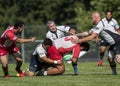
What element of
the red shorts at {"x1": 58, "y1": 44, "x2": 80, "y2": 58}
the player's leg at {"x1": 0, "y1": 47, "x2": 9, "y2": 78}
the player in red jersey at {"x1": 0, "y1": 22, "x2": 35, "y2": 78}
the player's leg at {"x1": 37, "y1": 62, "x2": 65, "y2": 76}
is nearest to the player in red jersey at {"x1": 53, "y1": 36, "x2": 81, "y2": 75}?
the red shorts at {"x1": 58, "y1": 44, "x2": 80, "y2": 58}

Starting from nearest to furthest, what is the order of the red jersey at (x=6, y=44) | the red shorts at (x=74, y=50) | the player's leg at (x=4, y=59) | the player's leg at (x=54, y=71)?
1. the red jersey at (x=6, y=44)
2. the player's leg at (x=4, y=59)
3. the player's leg at (x=54, y=71)
4. the red shorts at (x=74, y=50)

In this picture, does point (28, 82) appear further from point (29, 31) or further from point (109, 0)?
point (109, 0)

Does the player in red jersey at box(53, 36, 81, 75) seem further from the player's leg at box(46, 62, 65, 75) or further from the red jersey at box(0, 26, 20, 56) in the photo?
the red jersey at box(0, 26, 20, 56)

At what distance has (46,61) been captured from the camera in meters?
19.8

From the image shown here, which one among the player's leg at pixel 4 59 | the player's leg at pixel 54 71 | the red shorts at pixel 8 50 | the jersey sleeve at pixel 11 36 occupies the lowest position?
the player's leg at pixel 54 71

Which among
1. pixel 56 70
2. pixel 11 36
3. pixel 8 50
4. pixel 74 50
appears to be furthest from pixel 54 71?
pixel 11 36

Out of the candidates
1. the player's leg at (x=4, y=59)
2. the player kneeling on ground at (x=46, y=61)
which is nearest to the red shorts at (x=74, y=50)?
the player kneeling on ground at (x=46, y=61)

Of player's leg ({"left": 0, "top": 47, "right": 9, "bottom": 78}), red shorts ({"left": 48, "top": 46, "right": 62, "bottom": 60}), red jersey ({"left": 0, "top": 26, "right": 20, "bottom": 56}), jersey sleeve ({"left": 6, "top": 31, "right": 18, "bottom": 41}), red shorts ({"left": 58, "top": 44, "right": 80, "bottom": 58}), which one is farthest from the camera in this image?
red shorts ({"left": 58, "top": 44, "right": 80, "bottom": 58})

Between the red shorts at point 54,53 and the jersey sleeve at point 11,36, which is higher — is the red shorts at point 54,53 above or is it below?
below

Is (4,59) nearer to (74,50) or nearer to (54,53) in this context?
(54,53)

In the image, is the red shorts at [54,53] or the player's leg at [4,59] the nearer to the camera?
the player's leg at [4,59]

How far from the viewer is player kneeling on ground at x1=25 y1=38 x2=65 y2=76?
782 inches

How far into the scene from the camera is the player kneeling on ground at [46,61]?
19875 millimetres

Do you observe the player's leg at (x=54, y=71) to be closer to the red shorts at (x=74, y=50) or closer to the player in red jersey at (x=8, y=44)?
the red shorts at (x=74, y=50)
